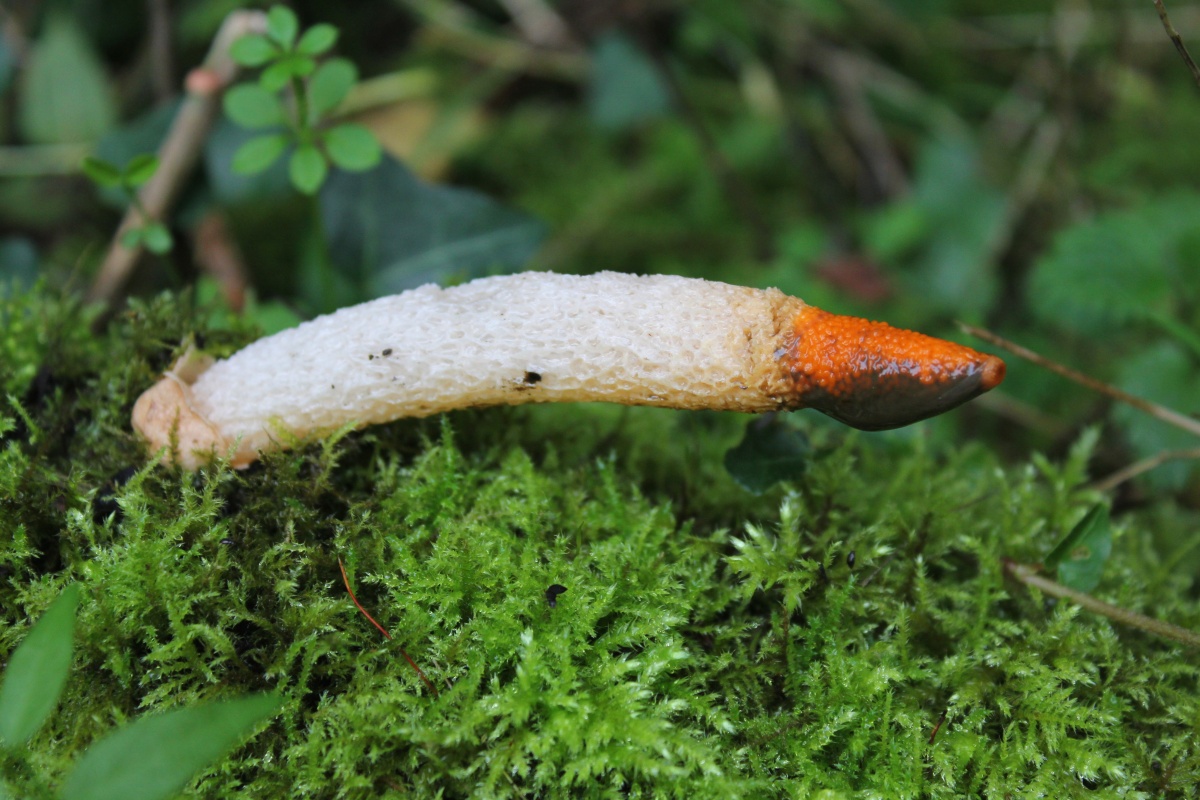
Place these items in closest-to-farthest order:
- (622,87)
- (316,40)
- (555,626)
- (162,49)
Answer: (555,626)
(316,40)
(162,49)
(622,87)

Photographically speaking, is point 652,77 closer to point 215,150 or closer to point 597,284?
point 215,150

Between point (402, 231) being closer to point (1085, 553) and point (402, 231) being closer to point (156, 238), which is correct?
point (156, 238)

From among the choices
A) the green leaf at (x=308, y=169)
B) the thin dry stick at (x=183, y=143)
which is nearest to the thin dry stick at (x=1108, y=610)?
the green leaf at (x=308, y=169)

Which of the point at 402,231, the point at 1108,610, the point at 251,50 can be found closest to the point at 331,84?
the point at 251,50

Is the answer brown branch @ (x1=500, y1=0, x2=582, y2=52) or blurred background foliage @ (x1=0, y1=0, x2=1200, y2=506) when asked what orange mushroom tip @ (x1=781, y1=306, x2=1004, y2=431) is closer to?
blurred background foliage @ (x1=0, y1=0, x2=1200, y2=506)

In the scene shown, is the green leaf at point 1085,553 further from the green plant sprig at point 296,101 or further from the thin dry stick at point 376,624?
the green plant sprig at point 296,101
